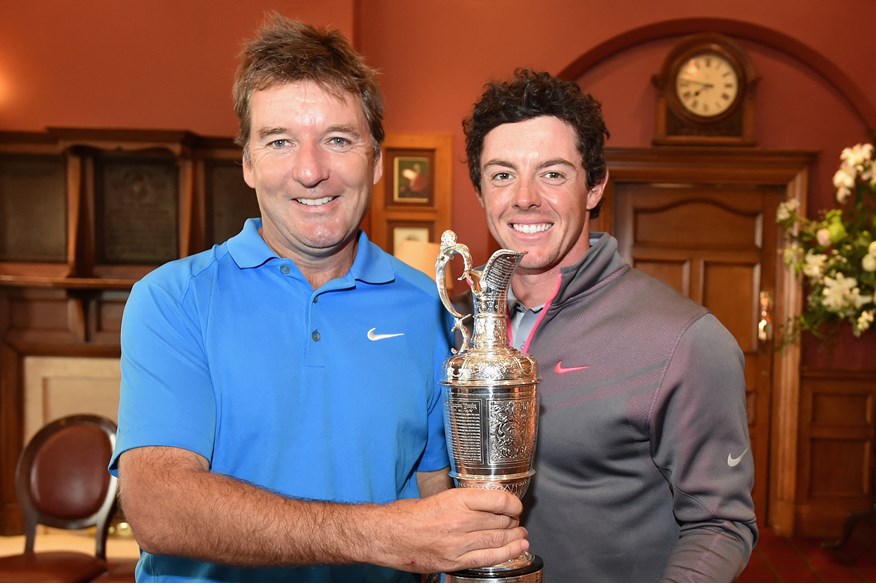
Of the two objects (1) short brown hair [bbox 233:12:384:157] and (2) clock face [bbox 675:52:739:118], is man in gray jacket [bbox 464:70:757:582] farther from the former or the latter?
(2) clock face [bbox 675:52:739:118]

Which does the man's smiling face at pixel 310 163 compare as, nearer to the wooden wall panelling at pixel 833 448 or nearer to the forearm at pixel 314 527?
the forearm at pixel 314 527

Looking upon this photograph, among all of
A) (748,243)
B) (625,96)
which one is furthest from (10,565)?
(748,243)

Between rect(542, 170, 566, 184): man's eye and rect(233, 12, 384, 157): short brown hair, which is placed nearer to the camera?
rect(233, 12, 384, 157): short brown hair

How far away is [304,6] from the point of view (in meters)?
5.46

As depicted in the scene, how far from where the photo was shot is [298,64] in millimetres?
1594

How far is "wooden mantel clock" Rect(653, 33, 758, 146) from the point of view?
6.04m

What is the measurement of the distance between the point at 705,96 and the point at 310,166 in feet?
16.7

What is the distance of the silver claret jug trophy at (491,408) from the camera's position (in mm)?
1329

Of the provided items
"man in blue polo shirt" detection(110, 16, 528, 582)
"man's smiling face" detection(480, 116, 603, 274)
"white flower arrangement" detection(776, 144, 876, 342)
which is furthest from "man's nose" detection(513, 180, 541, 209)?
"white flower arrangement" detection(776, 144, 876, 342)

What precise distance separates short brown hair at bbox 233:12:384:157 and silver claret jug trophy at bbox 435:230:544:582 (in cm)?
43

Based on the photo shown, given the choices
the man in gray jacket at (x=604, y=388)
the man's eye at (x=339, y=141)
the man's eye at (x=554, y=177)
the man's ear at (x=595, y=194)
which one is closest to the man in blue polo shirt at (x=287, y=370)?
the man's eye at (x=339, y=141)

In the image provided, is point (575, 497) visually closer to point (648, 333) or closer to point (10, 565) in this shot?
point (648, 333)

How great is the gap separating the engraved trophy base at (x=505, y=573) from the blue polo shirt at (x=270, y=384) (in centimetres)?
30

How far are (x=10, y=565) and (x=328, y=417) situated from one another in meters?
2.66
